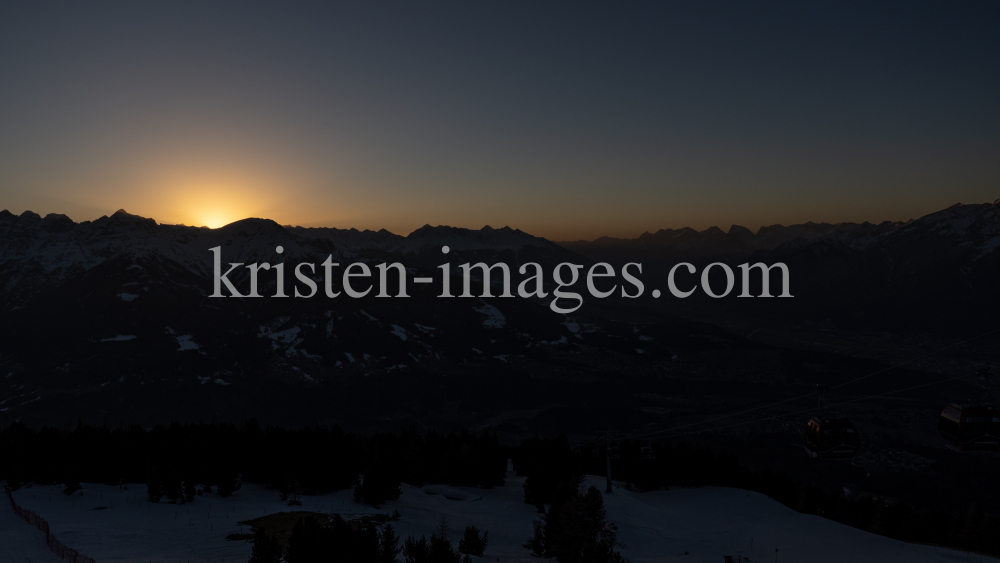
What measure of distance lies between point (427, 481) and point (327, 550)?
2183 inches

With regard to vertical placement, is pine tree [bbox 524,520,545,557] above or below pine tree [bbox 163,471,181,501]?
below

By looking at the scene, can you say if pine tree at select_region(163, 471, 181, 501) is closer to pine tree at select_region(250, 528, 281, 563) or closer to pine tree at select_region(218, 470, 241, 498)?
pine tree at select_region(218, 470, 241, 498)

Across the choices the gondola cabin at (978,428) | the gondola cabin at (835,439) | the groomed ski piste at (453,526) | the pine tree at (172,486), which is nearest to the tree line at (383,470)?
the pine tree at (172,486)

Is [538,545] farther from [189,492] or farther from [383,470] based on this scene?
[189,492]

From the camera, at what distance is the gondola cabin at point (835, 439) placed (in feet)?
168

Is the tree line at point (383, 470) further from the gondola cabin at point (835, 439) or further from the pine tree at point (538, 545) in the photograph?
the gondola cabin at point (835, 439)

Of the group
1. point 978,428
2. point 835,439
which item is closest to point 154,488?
point 835,439

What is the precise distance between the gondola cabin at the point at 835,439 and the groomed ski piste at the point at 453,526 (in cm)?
1627

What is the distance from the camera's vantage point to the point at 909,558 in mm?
62125

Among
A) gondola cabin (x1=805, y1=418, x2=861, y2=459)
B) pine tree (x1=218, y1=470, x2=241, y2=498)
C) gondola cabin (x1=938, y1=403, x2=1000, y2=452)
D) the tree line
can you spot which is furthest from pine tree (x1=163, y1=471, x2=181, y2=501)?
gondola cabin (x1=938, y1=403, x2=1000, y2=452)

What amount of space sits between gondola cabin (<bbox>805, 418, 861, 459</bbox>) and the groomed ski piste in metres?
16.3

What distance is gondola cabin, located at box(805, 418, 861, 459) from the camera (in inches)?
2015

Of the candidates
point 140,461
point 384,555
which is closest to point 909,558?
point 384,555

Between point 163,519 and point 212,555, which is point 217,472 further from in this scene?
point 212,555
